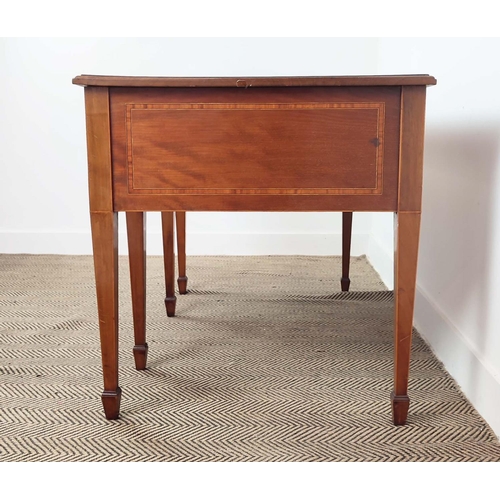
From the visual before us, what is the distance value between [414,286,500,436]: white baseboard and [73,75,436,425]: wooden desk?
1.10ft

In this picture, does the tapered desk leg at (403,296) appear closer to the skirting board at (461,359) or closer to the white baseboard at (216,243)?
the skirting board at (461,359)

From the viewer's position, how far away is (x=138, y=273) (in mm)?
1578

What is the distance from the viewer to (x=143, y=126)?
3.96 ft

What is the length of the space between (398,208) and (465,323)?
0.44m

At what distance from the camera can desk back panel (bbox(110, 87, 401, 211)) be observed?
3.91 ft

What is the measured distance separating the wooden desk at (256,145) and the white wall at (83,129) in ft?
5.28

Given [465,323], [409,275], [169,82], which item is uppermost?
→ [169,82]

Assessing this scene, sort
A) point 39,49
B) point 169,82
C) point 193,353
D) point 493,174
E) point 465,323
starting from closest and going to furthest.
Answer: point 169,82
point 493,174
point 465,323
point 193,353
point 39,49

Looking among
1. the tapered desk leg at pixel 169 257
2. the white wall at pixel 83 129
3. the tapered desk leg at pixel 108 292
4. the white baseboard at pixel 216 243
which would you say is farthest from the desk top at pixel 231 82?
the white baseboard at pixel 216 243

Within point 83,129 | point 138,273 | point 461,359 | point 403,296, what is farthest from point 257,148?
point 83,129

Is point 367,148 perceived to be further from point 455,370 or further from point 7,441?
point 7,441

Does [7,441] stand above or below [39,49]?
below

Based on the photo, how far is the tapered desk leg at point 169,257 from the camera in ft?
6.26

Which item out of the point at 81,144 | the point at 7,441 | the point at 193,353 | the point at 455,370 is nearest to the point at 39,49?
the point at 81,144
